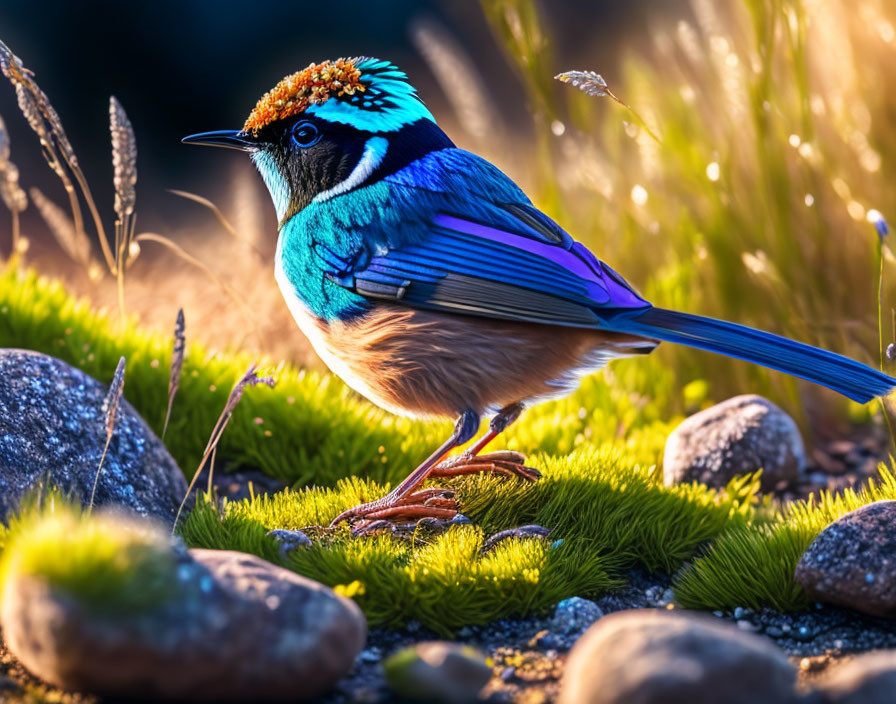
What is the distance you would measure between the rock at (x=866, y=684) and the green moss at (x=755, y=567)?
2.51 feet

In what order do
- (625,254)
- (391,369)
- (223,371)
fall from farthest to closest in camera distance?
(625,254), (223,371), (391,369)

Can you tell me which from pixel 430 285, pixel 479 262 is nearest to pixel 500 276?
pixel 479 262

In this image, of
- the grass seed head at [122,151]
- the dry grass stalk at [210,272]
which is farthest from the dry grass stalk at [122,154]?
the dry grass stalk at [210,272]

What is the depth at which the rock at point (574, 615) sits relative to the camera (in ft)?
8.20

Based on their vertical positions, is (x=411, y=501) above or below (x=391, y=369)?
below

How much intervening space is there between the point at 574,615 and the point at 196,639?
3.44 ft

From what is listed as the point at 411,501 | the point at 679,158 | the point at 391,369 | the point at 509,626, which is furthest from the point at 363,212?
the point at 679,158

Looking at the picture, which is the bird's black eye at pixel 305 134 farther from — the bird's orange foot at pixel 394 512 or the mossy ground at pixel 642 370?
the bird's orange foot at pixel 394 512

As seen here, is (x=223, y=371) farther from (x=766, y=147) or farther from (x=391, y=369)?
(x=766, y=147)

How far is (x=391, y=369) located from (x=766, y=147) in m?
2.17

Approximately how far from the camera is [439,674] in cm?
192

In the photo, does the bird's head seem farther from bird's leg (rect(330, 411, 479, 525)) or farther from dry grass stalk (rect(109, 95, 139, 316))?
bird's leg (rect(330, 411, 479, 525))

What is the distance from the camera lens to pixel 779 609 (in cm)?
261

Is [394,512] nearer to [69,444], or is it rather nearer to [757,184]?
[69,444]
